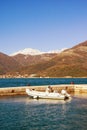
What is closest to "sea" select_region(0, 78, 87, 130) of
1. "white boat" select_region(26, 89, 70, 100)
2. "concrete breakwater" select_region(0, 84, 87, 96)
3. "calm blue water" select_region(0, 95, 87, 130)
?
"calm blue water" select_region(0, 95, 87, 130)

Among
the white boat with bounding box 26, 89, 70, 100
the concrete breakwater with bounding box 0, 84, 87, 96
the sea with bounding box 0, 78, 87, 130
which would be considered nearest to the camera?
the sea with bounding box 0, 78, 87, 130

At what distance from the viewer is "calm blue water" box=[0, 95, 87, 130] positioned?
170ft

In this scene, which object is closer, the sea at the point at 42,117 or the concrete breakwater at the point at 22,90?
the sea at the point at 42,117

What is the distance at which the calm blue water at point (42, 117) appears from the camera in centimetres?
5181

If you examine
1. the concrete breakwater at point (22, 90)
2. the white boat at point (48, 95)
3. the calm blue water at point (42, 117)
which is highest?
the concrete breakwater at point (22, 90)

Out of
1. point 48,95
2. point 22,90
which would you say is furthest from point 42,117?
point 22,90

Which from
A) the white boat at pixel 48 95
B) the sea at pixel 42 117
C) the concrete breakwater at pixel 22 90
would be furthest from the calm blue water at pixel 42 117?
the concrete breakwater at pixel 22 90

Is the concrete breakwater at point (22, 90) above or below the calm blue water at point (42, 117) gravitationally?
above

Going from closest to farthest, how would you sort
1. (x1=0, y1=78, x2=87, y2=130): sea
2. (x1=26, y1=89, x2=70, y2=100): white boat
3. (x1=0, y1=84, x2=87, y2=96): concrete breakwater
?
1. (x1=0, y1=78, x2=87, y2=130): sea
2. (x1=26, y1=89, x2=70, y2=100): white boat
3. (x1=0, y1=84, x2=87, y2=96): concrete breakwater

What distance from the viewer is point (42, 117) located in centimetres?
5997

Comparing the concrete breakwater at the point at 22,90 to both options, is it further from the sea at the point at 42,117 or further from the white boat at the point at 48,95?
the sea at the point at 42,117

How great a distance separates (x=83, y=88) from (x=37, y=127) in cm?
6301

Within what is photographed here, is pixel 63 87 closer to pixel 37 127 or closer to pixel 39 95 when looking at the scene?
pixel 39 95

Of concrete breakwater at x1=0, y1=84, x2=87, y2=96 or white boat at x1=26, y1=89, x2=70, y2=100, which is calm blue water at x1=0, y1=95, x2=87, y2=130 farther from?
concrete breakwater at x1=0, y1=84, x2=87, y2=96
